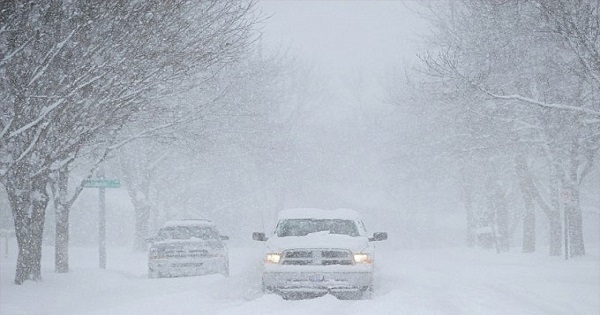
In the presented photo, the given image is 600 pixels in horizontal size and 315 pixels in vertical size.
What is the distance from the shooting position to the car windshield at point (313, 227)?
1159cm

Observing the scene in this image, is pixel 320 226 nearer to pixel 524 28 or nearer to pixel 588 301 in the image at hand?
pixel 588 301

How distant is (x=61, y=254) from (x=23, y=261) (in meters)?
2.76

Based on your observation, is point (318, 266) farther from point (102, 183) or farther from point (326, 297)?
point (102, 183)

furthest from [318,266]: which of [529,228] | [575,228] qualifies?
[529,228]

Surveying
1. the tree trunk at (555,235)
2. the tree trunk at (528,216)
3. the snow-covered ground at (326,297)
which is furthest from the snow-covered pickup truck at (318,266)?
the tree trunk at (528,216)

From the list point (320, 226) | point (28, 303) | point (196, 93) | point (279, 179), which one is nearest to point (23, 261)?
point (28, 303)

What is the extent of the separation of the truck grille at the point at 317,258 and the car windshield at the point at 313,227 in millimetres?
1287

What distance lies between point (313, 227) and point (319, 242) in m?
1.36

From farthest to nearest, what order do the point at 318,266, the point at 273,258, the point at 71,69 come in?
the point at 71,69
the point at 273,258
the point at 318,266

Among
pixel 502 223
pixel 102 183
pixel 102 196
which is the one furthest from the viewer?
pixel 502 223

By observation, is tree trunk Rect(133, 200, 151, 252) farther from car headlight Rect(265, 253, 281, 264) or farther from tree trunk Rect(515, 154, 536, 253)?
car headlight Rect(265, 253, 281, 264)

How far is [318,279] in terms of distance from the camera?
1005cm

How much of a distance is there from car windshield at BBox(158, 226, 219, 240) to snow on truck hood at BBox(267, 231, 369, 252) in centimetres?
451

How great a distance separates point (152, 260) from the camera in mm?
13875
